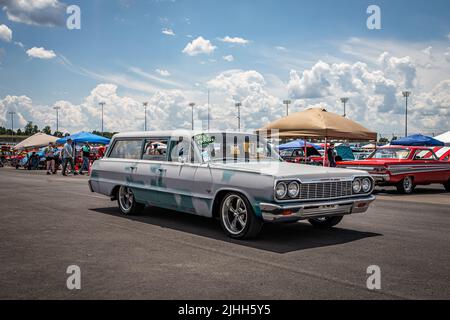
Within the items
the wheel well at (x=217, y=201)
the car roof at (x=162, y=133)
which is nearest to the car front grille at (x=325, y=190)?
the wheel well at (x=217, y=201)

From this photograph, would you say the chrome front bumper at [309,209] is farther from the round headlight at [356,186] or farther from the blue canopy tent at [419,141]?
the blue canopy tent at [419,141]

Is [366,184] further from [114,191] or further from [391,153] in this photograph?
[391,153]

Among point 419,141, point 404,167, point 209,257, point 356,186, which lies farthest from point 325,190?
point 419,141

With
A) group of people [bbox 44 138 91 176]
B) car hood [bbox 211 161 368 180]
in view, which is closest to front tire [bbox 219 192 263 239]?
car hood [bbox 211 161 368 180]

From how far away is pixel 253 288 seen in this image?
4.32m

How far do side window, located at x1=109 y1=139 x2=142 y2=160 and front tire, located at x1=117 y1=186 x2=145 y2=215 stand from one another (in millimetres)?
635

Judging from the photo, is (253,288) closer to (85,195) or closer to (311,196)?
(311,196)

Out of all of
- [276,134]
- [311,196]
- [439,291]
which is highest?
[276,134]

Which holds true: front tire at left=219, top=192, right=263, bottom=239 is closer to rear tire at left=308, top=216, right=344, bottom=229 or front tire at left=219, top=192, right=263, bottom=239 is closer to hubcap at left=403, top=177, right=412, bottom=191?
rear tire at left=308, top=216, right=344, bottom=229

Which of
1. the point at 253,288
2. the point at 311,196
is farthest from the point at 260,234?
the point at 253,288

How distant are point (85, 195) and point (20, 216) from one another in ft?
12.1

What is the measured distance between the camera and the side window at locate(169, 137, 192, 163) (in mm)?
7418

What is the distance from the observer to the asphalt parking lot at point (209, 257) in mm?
4273

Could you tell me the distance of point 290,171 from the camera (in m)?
6.37
